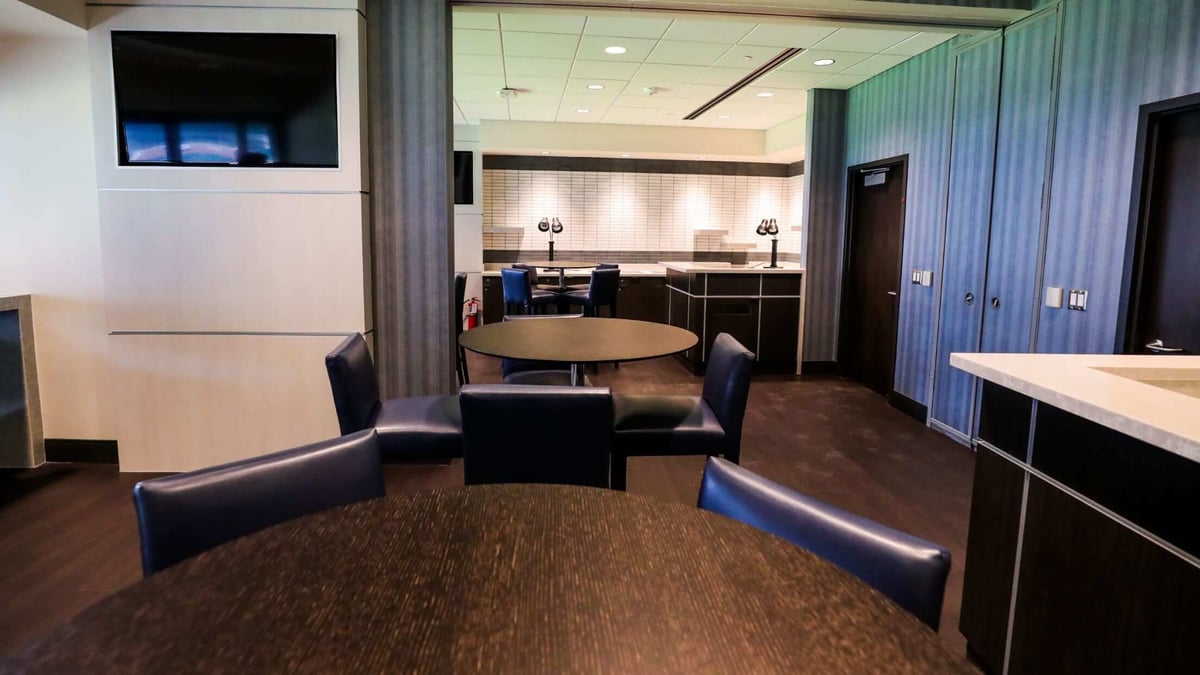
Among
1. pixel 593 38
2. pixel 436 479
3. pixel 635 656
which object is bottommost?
pixel 436 479

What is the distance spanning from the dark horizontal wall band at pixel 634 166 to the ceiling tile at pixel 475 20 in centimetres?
429

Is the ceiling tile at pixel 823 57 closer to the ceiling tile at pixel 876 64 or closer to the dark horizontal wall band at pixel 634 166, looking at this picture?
the ceiling tile at pixel 876 64

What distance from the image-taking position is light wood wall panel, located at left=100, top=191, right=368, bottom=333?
132 inches

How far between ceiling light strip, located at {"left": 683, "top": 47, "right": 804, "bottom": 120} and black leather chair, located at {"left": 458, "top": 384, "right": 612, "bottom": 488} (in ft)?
12.1

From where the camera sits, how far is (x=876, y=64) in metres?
5.02

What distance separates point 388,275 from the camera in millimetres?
3625

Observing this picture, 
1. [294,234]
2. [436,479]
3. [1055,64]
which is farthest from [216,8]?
[1055,64]

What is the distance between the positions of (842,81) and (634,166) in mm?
3592

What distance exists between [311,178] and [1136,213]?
386 centimetres

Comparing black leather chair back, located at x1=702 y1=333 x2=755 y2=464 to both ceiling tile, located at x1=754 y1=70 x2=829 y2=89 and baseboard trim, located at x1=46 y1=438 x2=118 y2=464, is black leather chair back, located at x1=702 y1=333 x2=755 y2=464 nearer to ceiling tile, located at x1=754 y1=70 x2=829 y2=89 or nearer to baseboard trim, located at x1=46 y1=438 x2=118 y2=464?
baseboard trim, located at x1=46 y1=438 x2=118 y2=464

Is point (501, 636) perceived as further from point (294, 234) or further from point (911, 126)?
point (911, 126)

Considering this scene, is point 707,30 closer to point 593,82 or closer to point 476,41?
point 476,41

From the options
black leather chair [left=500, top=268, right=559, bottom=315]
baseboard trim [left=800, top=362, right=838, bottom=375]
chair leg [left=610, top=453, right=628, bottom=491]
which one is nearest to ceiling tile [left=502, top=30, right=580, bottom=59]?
black leather chair [left=500, top=268, right=559, bottom=315]

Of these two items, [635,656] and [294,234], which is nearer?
[635,656]
